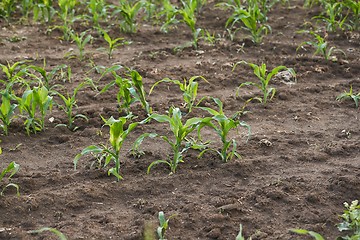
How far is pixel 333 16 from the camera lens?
620 cm

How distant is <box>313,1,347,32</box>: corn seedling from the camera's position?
620 cm

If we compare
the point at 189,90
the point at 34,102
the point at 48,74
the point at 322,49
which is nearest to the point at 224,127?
the point at 189,90

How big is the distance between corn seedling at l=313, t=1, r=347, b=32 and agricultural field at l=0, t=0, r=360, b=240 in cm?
2

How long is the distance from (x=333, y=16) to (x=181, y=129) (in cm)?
289

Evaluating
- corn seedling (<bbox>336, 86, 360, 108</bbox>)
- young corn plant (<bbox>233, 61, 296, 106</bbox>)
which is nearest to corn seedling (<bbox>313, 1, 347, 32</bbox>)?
corn seedling (<bbox>336, 86, 360, 108</bbox>)

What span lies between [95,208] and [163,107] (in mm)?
1400

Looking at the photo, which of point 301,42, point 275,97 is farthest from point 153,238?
point 301,42

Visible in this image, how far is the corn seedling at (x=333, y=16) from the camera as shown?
6.20m

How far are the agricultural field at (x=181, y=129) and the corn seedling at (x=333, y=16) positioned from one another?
2cm

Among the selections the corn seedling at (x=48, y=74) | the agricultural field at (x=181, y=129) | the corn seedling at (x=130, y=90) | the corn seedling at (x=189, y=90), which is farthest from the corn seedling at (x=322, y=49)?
the corn seedling at (x=48, y=74)

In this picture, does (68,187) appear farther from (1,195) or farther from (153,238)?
(153,238)

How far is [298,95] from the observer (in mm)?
5090

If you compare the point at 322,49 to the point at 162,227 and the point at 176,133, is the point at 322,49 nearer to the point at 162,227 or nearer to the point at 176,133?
the point at 176,133

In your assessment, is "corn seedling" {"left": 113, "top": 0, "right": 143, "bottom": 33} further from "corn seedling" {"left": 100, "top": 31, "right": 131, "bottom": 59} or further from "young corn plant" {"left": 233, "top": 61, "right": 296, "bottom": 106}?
"young corn plant" {"left": 233, "top": 61, "right": 296, "bottom": 106}
